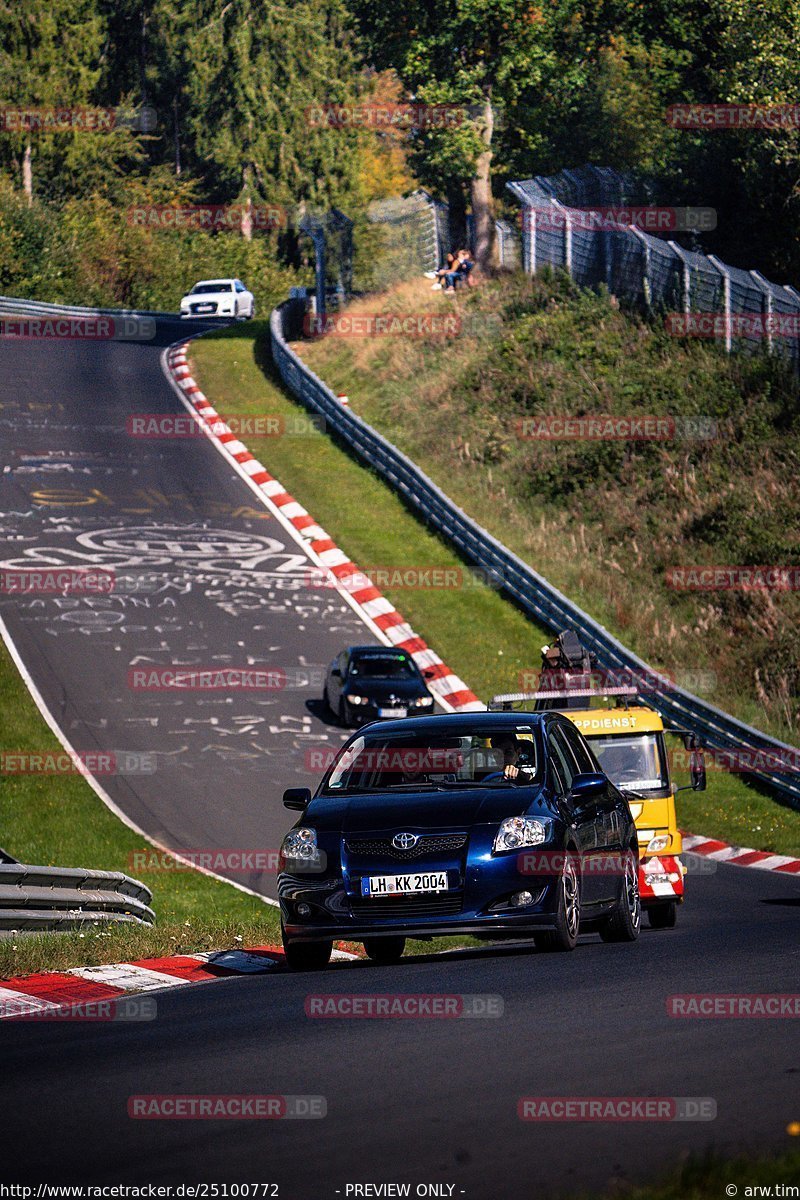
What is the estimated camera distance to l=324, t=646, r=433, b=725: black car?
2611 centimetres

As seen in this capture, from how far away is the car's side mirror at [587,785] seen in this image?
38.7 feet

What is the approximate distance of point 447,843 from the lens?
10859 mm

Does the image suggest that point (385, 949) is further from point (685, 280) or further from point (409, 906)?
point (685, 280)

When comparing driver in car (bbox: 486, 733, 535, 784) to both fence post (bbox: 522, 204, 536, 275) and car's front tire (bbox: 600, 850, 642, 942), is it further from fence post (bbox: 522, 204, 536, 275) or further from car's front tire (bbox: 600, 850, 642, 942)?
fence post (bbox: 522, 204, 536, 275)

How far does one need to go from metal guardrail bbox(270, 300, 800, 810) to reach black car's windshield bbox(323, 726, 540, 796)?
1229 cm

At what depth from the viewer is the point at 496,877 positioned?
10773 millimetres

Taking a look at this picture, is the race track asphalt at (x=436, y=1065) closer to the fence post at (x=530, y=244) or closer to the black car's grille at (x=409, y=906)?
the black car's grille at (x=409, y=906)

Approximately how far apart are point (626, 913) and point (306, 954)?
248 centimetres

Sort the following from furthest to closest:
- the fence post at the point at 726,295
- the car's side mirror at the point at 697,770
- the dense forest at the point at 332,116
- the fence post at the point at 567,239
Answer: the dense forest at the point at 332,116
the fence post at the point at 567,239
the fence post at the point at 726,295
the car's side mirror at the point at 697,770

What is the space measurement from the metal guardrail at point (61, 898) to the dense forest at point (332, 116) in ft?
121

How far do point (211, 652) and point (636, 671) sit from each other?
6757 millimetres

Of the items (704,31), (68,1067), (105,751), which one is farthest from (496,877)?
(704,31)

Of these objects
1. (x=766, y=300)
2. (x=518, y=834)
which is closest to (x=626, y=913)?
(x=518, y=834)

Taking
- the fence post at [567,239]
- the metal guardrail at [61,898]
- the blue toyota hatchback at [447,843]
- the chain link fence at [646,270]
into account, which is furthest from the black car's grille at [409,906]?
the fence post at [567,239]
